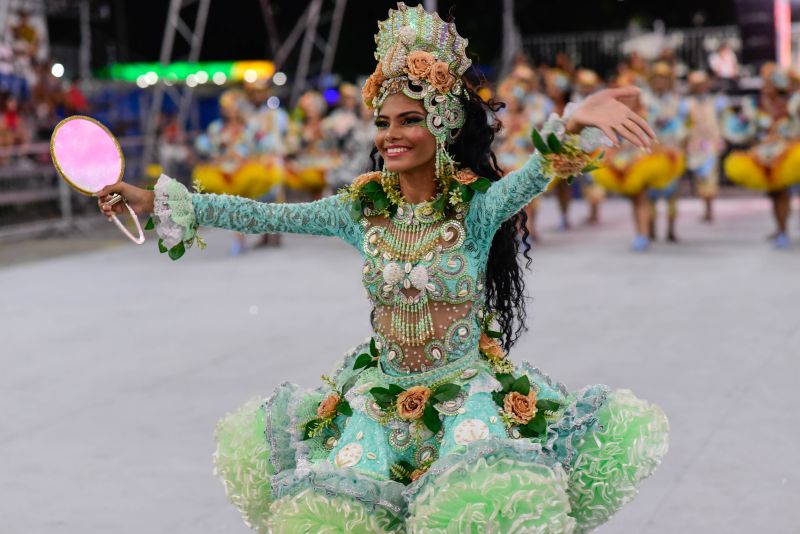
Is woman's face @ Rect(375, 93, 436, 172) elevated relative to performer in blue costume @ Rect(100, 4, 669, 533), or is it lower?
elevated

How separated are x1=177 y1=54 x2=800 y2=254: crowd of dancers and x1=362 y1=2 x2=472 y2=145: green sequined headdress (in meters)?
6.62

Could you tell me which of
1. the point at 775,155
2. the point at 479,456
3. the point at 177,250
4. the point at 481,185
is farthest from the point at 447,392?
the point at 775,155

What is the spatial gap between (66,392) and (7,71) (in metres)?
10.3

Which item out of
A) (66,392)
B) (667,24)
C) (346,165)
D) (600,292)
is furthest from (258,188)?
(667,24)

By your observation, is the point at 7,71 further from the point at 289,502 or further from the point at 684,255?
the point at 289,502

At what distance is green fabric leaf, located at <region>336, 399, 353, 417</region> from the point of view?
3070 millimetres

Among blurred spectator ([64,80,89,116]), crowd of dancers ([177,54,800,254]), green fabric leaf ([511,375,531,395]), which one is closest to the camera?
green fabric leaf ([511,375,531,395])

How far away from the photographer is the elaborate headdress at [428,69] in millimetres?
2994

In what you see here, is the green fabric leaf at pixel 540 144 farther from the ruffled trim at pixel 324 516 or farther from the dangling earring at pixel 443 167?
the ruffled trim at pixel 324 516

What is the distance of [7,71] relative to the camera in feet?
50.8

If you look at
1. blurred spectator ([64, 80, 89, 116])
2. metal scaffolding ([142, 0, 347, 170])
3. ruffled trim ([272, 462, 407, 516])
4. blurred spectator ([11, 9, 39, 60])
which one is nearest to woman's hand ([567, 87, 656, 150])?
ruffled trim ([272, 462, 407, 516])

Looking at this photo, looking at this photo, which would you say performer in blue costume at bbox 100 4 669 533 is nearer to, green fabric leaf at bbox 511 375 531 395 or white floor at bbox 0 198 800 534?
green fabric leaf at bbox 511 375 531 395

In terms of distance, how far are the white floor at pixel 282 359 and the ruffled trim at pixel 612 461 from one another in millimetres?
1146

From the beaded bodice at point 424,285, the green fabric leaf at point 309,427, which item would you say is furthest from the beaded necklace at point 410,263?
the green fabric leaf at point 309,427
